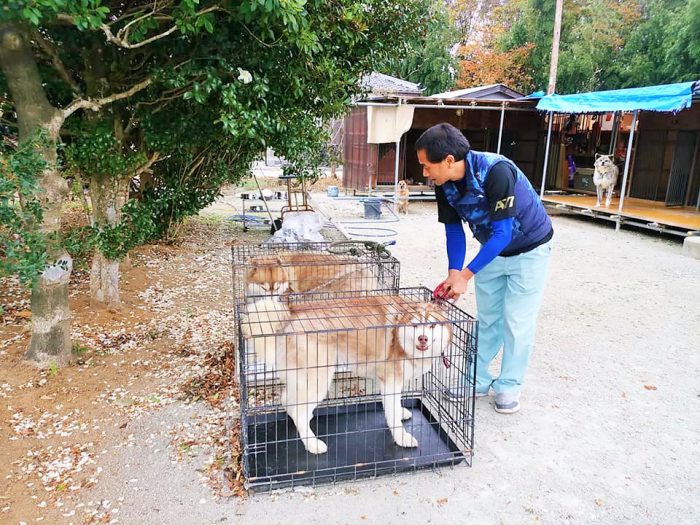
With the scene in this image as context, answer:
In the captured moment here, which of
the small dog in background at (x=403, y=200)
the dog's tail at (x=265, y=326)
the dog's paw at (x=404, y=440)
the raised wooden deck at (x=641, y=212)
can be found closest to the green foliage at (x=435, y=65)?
the small dog in background at (x=403, y=200)

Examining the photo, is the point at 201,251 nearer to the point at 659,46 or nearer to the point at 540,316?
the point at 540,316

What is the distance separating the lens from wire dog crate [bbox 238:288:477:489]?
280 cm

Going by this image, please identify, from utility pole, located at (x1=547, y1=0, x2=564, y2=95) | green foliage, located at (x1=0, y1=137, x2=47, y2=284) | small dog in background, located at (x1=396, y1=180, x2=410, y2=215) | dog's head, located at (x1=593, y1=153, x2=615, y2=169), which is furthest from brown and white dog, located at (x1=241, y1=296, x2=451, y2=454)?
utility pole, located at (x1=547, y1=0, x2=564, y2=95)

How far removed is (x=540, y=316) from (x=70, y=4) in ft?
16.4

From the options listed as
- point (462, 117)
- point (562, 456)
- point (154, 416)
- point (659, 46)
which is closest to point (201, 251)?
point (154, 416)

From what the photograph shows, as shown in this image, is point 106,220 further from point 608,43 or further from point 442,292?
point 608,43

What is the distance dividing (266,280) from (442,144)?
6.09 feet

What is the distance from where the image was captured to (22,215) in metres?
3.05

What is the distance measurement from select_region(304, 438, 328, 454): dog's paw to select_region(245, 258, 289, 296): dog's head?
4.40ft

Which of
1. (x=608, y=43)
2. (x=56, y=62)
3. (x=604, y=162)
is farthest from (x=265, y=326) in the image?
(x=608, y=43)

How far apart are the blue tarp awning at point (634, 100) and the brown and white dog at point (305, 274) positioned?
713cm

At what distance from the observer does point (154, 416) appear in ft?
11.1

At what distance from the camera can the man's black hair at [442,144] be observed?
2906mm

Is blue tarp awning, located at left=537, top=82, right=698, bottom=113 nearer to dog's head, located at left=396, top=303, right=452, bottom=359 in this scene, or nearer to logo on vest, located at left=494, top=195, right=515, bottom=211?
logo on vest, located at left=494, top=195, right=515, bottom=211
